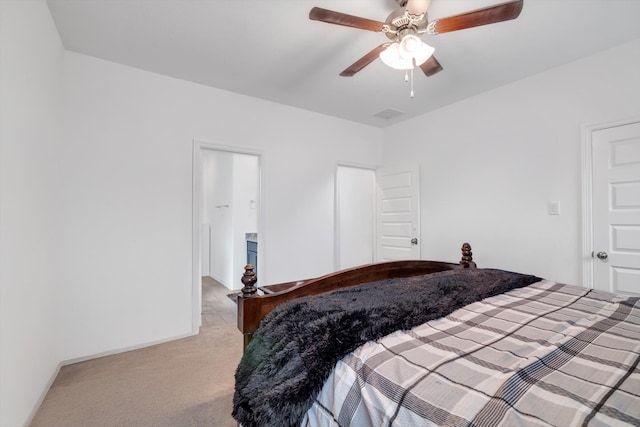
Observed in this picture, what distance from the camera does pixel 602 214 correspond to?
7.84ft

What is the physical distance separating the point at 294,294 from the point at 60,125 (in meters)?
2.50

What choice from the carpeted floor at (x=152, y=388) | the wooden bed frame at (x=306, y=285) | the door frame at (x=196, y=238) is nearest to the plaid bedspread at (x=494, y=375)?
the wooden bed frame at (x=306, y=285)

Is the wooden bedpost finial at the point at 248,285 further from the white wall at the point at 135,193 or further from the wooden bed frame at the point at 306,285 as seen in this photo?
the white wall at the point at 135,193

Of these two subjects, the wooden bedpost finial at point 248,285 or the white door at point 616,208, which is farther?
the white door at point 616,208

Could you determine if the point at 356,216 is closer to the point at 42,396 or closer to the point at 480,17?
the point at 480,17

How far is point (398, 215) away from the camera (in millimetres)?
4047

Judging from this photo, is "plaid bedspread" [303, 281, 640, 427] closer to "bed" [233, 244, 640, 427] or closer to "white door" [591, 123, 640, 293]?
"bed" [233, 244, 640, 427]

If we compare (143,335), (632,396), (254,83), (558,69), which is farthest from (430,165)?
(143,335)

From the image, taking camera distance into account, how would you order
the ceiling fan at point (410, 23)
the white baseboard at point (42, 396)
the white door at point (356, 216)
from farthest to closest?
the white door at point (356, 216) → the white baseboard at point (42, 396) → the ceiling fan at point (410, 23)

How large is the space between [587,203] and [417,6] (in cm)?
230

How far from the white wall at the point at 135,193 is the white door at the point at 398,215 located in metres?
1.67

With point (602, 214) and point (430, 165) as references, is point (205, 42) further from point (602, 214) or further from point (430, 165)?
point (602, 214)

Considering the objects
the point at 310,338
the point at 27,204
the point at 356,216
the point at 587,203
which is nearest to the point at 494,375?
the point at 310,338

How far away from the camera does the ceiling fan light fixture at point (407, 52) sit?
167 centimetres
